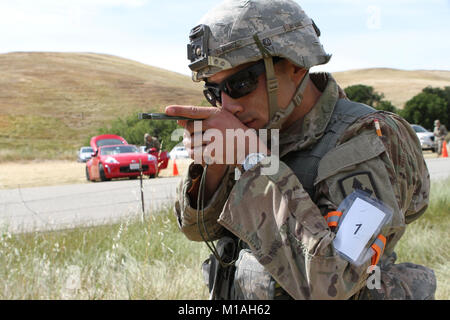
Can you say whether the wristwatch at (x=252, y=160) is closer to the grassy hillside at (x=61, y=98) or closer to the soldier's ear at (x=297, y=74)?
the soldier's ear at (x=297, y=74)

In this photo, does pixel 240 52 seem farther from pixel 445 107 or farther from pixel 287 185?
pixel 445 107

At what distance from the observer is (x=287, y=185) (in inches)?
63.9

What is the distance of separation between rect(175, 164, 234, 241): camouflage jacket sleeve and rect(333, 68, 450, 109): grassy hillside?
2553 inches

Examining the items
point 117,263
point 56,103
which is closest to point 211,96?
point 117,263

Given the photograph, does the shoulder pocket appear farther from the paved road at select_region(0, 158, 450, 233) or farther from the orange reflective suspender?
the paved road at select_region(0, 158, 450, 233)

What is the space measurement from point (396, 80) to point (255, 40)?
286 feet

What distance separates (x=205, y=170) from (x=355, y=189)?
0.66 metres

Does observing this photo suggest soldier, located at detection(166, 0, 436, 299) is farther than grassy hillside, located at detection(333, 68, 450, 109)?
No

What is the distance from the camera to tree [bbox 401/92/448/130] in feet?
142

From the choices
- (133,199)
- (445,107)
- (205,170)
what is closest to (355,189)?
(205,170)

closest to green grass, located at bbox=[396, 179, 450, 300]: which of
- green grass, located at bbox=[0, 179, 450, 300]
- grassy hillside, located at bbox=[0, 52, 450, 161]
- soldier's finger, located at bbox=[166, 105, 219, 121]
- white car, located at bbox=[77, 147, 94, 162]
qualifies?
green grass, located at bbox=[0, 179, 450, 300]

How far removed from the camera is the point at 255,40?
1926 mm

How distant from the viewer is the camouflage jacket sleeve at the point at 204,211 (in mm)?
2119
